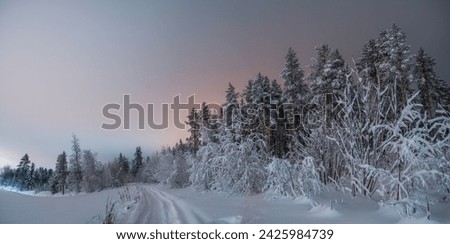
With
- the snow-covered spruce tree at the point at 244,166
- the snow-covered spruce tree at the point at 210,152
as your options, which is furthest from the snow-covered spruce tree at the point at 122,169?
the snow-covered spruce tree at the point at 244,166

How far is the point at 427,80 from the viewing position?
14156 mm

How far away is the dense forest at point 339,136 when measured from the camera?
6789mm

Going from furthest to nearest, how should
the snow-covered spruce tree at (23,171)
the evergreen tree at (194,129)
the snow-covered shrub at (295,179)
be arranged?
the evergreen tree at (194,129)
the snow-covered spruce tree at (23,171)
the snow-covered shrub at (295,179)

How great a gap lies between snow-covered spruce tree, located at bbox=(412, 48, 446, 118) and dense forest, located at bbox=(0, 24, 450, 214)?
42 mm

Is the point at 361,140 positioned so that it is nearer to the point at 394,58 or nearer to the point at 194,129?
the point at 394,58

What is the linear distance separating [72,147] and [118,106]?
6.26 meters

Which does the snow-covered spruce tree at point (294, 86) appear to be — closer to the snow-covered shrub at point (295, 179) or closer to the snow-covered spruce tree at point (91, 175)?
the snow-covered shrub at point (295, 179)

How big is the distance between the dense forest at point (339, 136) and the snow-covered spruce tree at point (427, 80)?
0.14 feet

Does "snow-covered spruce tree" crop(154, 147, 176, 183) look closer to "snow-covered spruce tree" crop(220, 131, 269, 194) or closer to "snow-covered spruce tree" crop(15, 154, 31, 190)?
"snow-covered spruce tree" crop(15, 154, 31, 190)

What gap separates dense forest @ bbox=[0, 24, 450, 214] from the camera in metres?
6.79

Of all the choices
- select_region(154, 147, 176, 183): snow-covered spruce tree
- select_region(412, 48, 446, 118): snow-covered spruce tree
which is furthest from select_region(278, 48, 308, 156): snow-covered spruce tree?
select_region(154, 147, 176, 183): snow-covered spruce tree

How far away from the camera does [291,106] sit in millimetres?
20156
